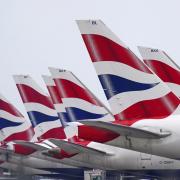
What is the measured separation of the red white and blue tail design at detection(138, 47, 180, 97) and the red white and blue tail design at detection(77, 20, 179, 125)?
6.90 m

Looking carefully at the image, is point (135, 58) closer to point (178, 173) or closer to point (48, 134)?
point (178, 173)

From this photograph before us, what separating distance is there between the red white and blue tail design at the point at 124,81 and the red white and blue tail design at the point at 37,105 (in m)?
20.0

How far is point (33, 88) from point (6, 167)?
22.4 feet

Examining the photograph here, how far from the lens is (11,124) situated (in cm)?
5075

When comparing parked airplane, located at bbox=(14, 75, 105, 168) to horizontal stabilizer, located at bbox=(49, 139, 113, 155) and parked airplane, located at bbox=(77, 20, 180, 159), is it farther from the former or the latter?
parked airplane, located at bbox=(77, 20, 180, 159)

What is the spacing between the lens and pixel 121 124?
78.8 ft

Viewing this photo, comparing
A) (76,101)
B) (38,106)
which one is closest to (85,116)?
(76,101)

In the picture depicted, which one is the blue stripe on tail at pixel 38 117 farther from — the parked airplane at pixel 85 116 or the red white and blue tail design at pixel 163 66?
the red white and blue tail design at pixel 163 66

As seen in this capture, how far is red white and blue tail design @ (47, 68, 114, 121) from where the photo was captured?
1420 inches

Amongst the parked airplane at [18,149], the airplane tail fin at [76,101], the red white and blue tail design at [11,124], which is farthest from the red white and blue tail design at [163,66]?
the red white and blue tail design at [11,124]

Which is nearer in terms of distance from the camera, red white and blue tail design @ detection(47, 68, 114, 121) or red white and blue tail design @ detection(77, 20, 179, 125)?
red white and blue tail design @ detection(77, 20, 179, 125)

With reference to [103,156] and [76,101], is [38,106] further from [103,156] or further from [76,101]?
[103,156]

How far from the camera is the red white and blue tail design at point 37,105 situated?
4569 centimetres

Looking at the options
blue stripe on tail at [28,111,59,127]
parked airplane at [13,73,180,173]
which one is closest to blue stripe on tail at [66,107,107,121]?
parked airplane at [13,73,180,173]
